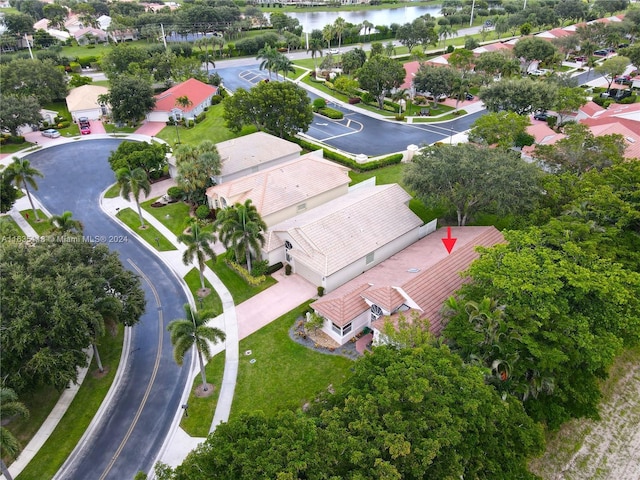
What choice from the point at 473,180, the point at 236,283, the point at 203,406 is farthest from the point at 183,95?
the point at 203,406

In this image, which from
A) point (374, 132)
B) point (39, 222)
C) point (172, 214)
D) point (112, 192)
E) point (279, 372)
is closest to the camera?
point (279, 372)

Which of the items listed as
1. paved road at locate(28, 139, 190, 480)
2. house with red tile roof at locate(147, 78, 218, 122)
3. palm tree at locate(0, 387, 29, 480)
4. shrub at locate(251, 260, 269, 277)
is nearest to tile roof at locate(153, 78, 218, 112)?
house with red tile roof at locate(147, 78, 218, 122)

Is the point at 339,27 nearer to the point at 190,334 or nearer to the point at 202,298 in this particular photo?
the point at 202,298

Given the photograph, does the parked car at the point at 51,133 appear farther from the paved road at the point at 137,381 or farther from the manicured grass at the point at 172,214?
the manicured grass at the point at 172,214

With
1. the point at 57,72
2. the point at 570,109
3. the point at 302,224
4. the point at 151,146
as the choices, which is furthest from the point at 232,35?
the point at 302,224

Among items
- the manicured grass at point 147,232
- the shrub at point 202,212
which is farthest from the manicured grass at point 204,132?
the shrub at point 202,212

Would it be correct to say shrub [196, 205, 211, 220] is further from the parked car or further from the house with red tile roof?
the parked car
